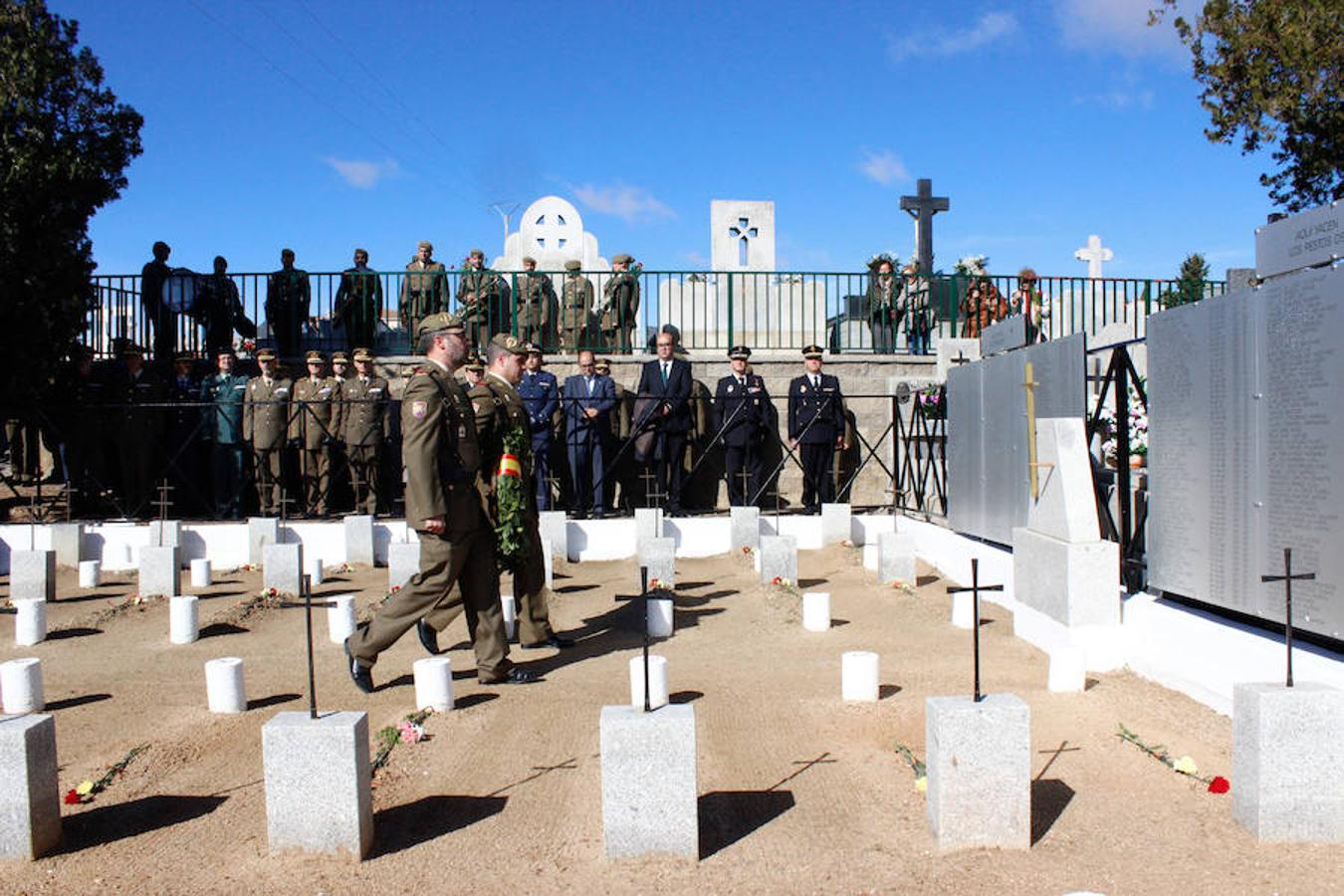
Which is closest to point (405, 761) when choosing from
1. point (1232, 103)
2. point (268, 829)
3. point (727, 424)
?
point (268, 829)

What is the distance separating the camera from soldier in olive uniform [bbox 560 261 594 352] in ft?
49.9

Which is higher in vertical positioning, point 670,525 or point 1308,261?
point 1308,261

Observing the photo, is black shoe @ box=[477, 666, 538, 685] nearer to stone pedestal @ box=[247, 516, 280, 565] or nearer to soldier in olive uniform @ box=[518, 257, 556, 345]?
stone pedestal @ box=[247, 516, 280, 565]

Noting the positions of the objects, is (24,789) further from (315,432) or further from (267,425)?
(315,432)

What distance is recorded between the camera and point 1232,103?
47.2 feet

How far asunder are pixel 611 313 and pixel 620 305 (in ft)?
0.65

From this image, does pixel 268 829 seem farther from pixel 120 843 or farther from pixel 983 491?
pixel 983 491

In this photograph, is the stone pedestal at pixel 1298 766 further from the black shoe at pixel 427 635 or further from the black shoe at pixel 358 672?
the black shoe at pixel 427 635

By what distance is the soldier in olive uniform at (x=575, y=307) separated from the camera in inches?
599

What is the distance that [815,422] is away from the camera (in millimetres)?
13133

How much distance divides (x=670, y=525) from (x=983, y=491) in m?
3.81

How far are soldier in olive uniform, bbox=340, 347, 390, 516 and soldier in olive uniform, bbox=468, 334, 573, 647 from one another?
5.74 meters

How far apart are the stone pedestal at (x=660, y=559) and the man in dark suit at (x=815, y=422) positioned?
3606 mm

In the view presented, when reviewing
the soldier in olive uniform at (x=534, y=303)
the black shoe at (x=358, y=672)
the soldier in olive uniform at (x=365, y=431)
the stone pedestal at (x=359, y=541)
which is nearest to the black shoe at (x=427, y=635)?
the black shoe at (x=358, y=672)
